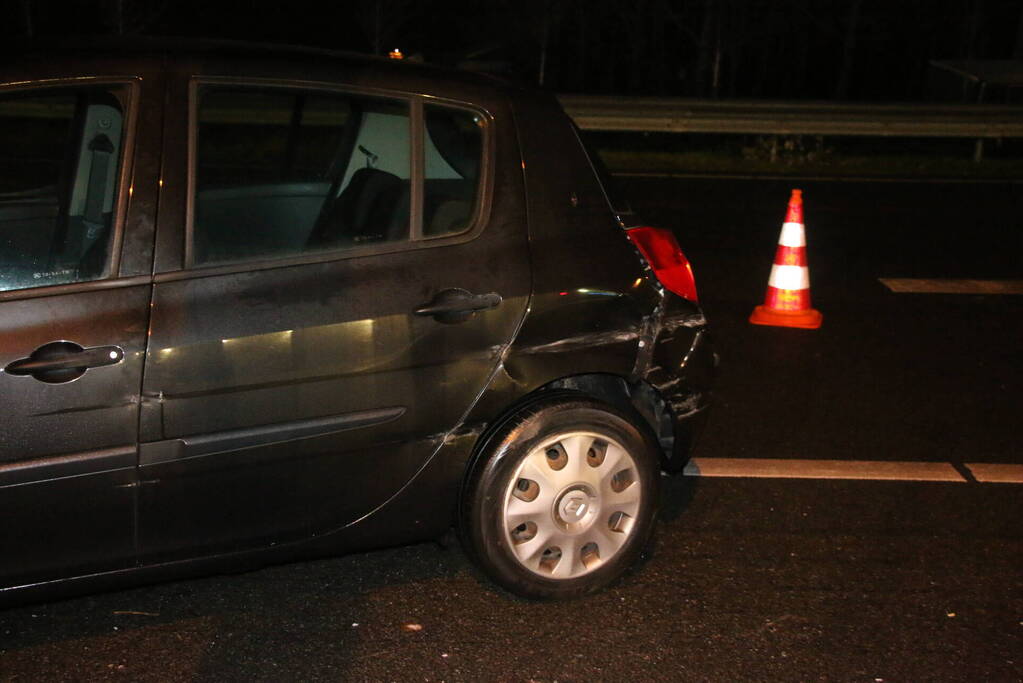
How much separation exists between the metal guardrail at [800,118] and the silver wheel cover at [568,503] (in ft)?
39.2

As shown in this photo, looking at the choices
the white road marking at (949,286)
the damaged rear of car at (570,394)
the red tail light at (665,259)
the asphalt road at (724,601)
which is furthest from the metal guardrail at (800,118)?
the damaged rear of car at (570,394)

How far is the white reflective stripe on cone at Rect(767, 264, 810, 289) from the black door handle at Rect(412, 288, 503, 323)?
157 inches

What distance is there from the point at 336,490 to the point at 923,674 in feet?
5.52

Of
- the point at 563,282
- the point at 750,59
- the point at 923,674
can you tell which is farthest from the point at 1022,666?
the point at 750,59

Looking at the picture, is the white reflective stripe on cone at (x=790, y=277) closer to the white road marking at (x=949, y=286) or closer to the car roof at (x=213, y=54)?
the white road marking at (x=949, y=286)

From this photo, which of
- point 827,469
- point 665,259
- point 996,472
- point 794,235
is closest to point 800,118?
point 794,235

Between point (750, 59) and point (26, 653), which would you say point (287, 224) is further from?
point (750, 59)

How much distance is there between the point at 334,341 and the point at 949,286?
19.5 feet

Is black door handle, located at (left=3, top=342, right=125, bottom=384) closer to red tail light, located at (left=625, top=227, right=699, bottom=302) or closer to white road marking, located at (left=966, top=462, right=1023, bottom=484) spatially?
red tail light, located at (left=625, top=227, right=699, bottom=302)

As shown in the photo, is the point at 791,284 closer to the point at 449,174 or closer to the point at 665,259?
the point at 665,259

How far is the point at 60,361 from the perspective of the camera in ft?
10.5

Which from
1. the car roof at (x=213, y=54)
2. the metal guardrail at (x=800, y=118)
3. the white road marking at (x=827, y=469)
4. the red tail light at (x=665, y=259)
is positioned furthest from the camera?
the metal guardrail at (x=800, y=118)

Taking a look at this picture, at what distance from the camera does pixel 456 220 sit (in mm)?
3764

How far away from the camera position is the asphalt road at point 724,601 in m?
3.58
